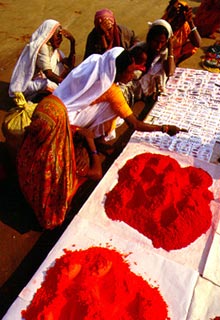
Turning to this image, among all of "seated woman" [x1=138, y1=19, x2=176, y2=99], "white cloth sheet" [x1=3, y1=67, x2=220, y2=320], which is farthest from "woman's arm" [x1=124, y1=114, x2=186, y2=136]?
"seated woman" [x1=138, y1=19, x2=176, y2=99]

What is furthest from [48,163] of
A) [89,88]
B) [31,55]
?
[31,55]

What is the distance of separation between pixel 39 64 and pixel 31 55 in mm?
140

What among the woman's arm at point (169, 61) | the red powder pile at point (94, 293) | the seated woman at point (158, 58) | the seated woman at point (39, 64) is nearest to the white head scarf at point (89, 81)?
the seated woman at point (39, 64)

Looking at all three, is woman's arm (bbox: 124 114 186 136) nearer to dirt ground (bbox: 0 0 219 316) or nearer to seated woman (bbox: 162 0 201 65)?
dirt ground (bbox: 0 0 219 316)

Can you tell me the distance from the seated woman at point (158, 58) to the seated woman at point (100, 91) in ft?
3.04

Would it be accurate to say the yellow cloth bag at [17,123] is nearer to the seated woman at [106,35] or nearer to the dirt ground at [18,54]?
the dirt ground at [18,54]

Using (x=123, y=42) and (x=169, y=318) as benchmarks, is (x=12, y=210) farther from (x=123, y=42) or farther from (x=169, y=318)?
(x=123, y=42)

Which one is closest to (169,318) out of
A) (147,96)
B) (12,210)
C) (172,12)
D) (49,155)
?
(49,155)

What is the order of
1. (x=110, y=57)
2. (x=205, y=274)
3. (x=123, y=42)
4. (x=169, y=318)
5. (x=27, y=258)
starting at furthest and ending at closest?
(x=123, y=42), (x=110, y=57), (x=27, y=258), (x=205, y=274), (x=169, y=318)

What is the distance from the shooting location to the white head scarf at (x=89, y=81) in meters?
2.51

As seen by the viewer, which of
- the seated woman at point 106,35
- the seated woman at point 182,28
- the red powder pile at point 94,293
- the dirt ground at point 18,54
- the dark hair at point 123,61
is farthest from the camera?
the seated woman at point 182,28

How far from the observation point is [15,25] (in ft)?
18.4

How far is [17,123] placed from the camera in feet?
8.47

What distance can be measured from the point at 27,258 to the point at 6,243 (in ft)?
0.71
